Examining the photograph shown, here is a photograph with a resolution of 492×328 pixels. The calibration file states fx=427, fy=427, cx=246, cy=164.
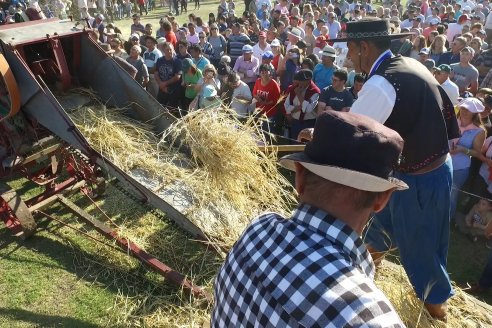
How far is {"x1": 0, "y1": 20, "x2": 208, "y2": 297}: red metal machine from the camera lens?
3.71m

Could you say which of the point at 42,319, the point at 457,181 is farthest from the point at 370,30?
the point at 42,319

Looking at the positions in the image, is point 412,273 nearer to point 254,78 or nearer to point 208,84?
point 208,84

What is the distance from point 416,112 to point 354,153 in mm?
1343

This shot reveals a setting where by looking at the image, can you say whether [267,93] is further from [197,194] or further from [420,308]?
[420,308]

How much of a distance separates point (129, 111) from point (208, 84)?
166cm

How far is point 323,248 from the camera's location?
4.38 ft

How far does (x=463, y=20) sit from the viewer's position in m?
11.0

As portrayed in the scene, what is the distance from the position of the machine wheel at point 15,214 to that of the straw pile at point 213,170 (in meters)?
0.93

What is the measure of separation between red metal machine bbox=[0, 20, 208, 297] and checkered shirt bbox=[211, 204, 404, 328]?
2.07 meters

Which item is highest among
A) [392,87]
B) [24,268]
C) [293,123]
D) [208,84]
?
[392,87]

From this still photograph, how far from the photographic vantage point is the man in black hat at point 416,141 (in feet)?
8.27

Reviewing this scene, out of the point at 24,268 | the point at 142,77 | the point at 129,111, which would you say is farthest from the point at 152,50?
the point at 24,268

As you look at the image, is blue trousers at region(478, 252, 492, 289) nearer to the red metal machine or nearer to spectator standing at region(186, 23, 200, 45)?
the red metal machine

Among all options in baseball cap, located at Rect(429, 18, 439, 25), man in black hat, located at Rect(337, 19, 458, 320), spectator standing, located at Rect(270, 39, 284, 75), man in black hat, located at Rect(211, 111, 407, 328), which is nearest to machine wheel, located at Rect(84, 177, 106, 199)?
man in black hat, located at Rect(337, 19, 458, 320)
